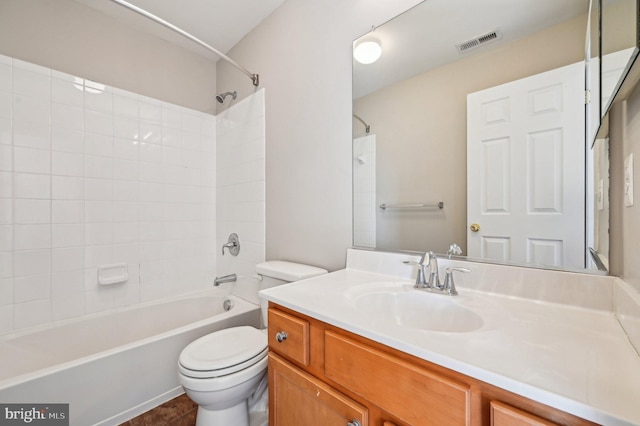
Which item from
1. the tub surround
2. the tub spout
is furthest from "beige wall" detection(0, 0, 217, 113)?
the tub surround

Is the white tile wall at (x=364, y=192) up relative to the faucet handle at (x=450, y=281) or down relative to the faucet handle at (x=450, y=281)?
up

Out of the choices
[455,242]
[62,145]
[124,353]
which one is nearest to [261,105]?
[62,145]

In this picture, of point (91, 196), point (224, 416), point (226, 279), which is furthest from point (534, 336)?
point (91, 196)

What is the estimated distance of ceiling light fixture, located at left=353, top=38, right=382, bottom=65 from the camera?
131 centimetres

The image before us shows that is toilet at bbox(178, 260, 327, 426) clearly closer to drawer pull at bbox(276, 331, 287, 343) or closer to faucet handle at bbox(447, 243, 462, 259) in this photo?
drawer pull at bbox(276, 331, 287, 343)

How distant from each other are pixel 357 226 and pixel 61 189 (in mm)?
1894

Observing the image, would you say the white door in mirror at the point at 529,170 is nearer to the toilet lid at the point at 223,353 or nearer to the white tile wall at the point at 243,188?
the toilet lid at the point at 223,353

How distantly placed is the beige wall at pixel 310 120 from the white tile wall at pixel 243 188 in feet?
0.35

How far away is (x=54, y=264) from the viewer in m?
1.64

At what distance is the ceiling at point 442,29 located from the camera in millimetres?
882

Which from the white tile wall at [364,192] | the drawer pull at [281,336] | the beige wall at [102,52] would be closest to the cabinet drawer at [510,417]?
the drawer pull at [281,336]

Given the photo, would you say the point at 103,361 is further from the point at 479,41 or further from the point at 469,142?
the point at 479,41

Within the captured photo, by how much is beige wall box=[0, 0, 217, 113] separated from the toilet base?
2.22 meters

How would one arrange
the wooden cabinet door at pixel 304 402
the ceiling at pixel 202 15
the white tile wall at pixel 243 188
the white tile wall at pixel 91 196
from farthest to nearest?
the white tile wall at pixel 243 188 < the ceiling at pixel 202 15 < the white tile wall at pixel 91 196 < the wooden cabinet door at pixel 304 402
